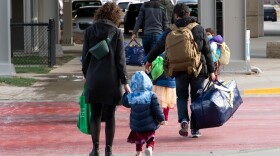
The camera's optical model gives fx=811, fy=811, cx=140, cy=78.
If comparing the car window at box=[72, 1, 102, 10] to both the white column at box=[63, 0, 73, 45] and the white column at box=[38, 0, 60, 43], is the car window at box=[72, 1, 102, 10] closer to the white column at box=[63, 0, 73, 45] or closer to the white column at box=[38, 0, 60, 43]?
the white column at box=[63, 0, 73, 45]

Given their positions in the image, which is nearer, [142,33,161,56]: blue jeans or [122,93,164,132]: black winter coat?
[122,93,164,132]: black winter coat

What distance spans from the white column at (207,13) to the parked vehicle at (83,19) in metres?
17.9

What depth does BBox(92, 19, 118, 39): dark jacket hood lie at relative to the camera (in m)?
8.92

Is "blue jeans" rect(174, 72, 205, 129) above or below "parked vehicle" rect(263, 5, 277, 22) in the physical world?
below

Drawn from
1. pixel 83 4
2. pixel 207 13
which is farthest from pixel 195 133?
pixel 83 4

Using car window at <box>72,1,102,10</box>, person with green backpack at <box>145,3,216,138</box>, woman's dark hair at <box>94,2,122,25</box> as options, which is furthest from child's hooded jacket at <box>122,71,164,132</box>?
car window at <box>72,1,102,10</box>

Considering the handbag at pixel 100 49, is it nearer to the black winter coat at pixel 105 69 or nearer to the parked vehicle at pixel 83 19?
the black winter coat at pixel 105 69

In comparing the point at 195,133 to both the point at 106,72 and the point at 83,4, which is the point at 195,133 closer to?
the point at 106,72

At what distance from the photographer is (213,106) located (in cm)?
988

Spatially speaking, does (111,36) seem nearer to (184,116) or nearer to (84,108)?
(84,108)

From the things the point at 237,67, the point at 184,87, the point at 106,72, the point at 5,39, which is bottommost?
the point at 237,67

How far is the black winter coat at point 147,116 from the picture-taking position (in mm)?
8805

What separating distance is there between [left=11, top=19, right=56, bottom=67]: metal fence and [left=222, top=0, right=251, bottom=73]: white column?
16.5ft

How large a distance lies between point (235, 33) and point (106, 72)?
34.9ft
